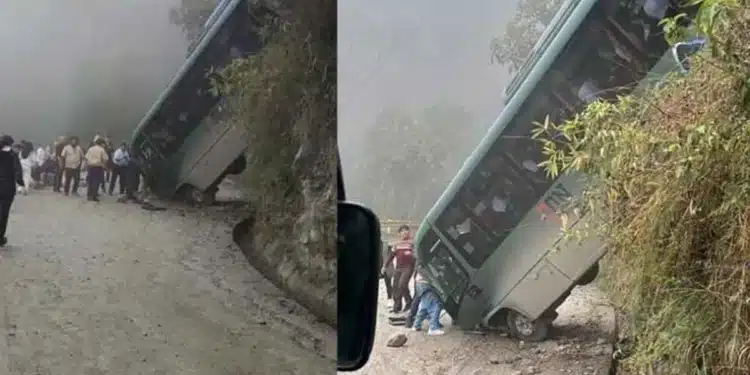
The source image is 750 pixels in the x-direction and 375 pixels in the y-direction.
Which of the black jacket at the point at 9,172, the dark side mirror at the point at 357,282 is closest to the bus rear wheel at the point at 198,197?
the black jacket at the point at 9,172

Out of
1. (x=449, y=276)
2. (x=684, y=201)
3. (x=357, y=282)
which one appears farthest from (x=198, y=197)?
(x=449, y=276)

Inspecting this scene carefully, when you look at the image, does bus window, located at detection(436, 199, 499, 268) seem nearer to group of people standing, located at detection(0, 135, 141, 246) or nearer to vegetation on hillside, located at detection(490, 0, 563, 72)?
vegetation on hillside, located at detection(490, 0, 563, 72)

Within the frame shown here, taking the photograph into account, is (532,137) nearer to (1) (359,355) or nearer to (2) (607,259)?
(2) (607,259)

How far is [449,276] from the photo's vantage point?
2084 mm

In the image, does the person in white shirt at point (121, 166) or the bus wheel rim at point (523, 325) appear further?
the bus wheel rim at point (523, 325)

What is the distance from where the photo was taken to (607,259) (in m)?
1.76

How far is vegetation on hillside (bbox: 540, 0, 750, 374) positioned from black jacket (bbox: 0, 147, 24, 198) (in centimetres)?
122

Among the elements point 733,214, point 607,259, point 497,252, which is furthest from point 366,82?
point 733,214

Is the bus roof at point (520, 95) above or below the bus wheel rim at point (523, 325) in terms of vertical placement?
above

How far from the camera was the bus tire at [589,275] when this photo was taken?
185 centimetres

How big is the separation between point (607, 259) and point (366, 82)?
0.81 metres

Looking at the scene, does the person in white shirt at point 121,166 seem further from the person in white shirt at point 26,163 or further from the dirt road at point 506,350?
the dirt road at point 506,350

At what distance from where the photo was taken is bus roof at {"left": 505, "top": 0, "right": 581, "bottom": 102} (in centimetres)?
187

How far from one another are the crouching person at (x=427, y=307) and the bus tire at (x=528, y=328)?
21 cm
